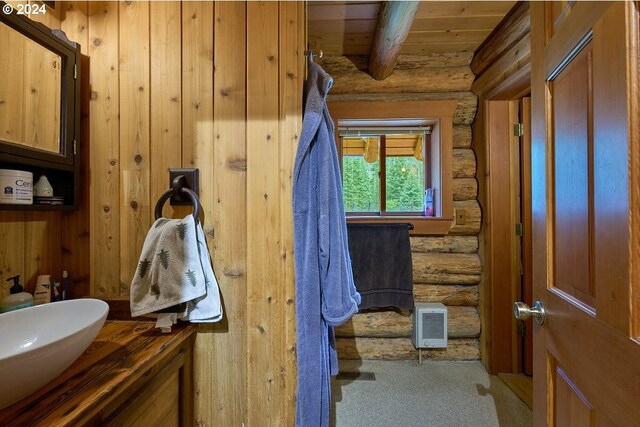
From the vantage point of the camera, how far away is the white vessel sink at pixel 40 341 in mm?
504

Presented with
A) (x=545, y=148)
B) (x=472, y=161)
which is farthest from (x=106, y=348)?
(x=472, y=161)

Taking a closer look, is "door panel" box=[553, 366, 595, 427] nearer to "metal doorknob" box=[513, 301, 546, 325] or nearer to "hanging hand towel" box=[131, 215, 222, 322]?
"metal doorknob" box=[513, 301, 546, 325]

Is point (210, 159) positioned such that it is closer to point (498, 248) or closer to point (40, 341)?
point (40, 341)

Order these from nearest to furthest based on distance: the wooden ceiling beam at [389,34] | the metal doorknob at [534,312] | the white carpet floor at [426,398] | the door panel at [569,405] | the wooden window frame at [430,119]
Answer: the door panel at [569,405], the metal doorknob at [534,312], the wooden ceiling beam at [389,34], the white carpet floor at [426,398], the wooden window frame at [430,119]

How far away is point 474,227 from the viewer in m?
2.18

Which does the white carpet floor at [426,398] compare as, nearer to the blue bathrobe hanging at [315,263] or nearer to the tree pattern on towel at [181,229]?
the blue bathrobe hanging at [315,263]

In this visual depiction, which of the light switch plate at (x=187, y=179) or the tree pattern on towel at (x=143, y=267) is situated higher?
the light switch plate at (x=187, y=179)

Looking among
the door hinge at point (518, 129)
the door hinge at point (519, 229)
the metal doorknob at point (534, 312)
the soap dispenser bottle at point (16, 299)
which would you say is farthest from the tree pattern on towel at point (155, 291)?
the door hinge at point (518, 129)

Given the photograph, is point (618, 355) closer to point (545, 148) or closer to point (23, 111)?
point (545, 148)

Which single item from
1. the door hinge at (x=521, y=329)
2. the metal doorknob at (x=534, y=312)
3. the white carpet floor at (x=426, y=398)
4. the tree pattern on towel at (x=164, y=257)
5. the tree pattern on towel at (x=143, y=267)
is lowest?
the white carpet floor at (x=426, y=398)

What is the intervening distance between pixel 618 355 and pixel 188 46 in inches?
59.1

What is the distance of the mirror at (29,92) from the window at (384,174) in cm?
179

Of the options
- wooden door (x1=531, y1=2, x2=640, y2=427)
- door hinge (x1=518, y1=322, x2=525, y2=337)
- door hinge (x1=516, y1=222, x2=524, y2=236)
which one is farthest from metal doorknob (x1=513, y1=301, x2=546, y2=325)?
door hinge (x1=518, y1=322, x2=525, y2=337)

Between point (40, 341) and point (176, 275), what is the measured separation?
1.17ft
